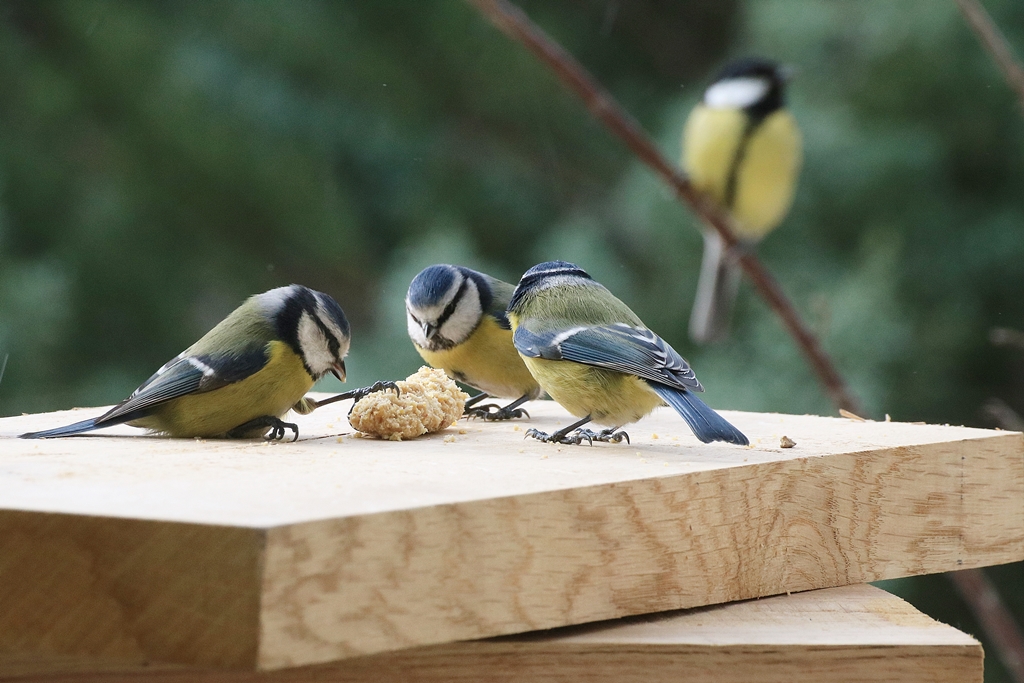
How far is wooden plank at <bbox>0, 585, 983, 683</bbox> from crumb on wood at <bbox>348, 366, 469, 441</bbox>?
404 millimetres

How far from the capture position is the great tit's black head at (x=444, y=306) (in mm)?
1507

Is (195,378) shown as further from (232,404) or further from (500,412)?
(500,412)

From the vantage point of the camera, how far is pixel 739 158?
2289mm

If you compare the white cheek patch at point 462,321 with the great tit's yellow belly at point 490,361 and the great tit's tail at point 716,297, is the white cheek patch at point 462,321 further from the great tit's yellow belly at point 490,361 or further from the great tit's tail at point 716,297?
the great tit's tail at point 716,297

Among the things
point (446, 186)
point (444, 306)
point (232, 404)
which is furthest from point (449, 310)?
point (446, 186)

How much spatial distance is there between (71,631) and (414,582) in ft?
0.75

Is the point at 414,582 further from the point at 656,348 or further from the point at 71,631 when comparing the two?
the point at 656,348

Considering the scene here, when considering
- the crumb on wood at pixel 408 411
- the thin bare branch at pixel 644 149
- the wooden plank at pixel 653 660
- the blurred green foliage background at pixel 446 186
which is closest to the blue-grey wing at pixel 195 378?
the crumb on wood at pixel 408 411

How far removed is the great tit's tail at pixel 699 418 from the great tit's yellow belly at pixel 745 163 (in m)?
1.20

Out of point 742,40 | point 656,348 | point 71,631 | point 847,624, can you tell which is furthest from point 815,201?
point 71,631

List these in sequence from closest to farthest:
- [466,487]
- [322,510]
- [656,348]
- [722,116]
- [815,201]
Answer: [322,510]
[466,487]
[656,348]
[722,116]
[815,201]

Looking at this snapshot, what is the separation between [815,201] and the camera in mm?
2895

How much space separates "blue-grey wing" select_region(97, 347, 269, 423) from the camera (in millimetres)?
1224

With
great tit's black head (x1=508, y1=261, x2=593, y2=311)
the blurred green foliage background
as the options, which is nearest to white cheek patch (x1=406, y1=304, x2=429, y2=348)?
great tit's black head (x1=508, y1=261, x2=593, y2=311)
